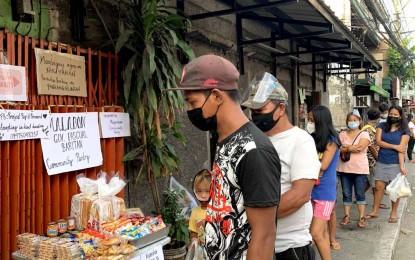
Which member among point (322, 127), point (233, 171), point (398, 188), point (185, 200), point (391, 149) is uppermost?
point (322, 127)

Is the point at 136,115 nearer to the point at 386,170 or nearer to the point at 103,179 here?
the point at 103,179

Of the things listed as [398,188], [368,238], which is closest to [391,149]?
[398,188]

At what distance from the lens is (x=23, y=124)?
293 centimetres

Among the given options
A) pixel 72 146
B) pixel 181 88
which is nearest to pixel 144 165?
pixel 72 146

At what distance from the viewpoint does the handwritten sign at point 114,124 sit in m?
3.68

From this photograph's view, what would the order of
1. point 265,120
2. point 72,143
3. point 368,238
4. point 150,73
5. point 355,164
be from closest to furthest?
point 265,120 < point 72,143 < point 150,73 < point 368,238 < point 355,164

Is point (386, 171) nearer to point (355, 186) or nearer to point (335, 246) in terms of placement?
point (355, 186)

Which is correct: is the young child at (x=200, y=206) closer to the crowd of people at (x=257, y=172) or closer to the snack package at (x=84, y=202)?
the crowd of people at (x=257, y=172)

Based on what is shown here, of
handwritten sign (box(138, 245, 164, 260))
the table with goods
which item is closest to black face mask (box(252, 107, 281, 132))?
the table with goods

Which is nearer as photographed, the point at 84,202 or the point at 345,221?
the point at 84,202

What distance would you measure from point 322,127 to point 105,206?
8.41ft

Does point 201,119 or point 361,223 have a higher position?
point 201,119

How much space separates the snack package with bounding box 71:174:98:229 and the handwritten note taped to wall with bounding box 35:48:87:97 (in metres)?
0.89

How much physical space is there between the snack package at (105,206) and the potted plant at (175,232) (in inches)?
57.8
